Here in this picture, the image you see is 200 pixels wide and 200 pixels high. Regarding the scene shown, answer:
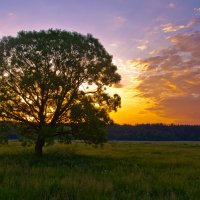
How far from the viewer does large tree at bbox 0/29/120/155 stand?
34312mm

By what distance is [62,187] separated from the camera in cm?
1403

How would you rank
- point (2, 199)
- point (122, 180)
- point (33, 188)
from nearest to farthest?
point (2, 199), point (33, 188), point (122, 180)

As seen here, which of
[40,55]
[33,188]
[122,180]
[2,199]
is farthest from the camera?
[40,55]

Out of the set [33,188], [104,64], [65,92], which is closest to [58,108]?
[65,92]

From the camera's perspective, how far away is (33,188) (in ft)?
43.6

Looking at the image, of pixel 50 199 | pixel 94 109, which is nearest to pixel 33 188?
pixel 50 199

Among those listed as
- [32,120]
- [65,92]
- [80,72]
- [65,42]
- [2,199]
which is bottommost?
[2,199]

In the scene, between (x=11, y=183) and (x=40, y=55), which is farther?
(x=40, y=55)

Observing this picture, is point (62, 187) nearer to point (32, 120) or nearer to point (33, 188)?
point (33, 188)

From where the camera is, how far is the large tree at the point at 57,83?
34.3 m

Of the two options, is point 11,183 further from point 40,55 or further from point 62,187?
point 40,55

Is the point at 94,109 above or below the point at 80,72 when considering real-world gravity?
below

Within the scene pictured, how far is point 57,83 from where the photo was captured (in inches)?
1302

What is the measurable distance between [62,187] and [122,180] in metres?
3.85
